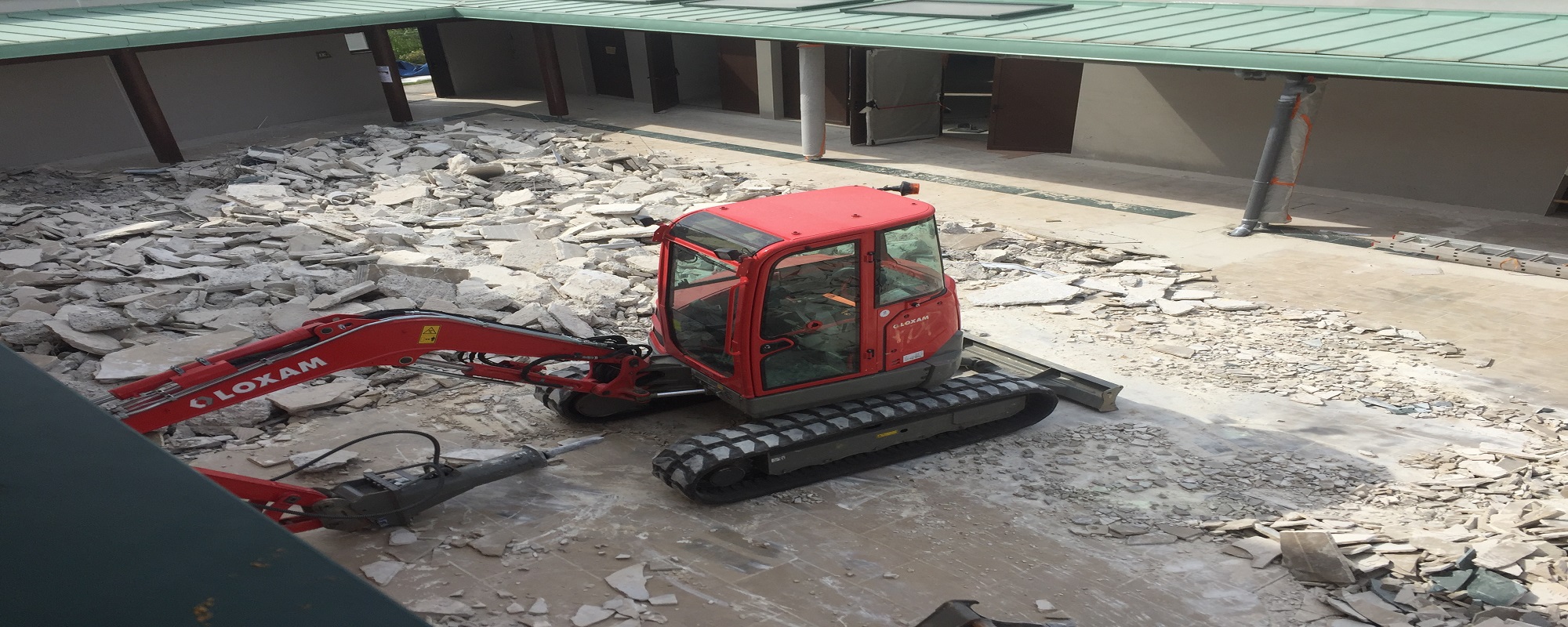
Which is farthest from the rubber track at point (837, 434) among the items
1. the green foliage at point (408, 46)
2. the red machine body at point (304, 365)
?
the green foliage at point (408, 46)

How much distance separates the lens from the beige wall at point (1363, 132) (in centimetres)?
1290

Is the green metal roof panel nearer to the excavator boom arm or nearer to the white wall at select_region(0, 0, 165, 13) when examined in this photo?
the white wall at select_region(0, 0, 165, 13)

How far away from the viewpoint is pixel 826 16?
17109mm

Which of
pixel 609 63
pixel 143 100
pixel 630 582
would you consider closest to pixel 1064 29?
pixel 630 582

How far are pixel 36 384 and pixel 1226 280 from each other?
435 inches

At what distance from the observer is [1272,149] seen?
1227cm

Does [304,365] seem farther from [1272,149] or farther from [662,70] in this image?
[662,70]

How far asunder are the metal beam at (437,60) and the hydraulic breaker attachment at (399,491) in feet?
73.9

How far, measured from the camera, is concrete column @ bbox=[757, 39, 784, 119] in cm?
2194

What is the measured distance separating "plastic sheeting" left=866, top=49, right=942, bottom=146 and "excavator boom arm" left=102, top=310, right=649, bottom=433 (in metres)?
13.1

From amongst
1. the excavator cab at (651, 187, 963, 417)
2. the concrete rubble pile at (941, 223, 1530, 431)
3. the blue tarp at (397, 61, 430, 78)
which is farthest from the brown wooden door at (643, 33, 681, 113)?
the excavator cab at (651, 187, 963, 417)

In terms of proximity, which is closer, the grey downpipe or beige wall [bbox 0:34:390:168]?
the grey downpipe

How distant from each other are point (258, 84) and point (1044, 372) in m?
20.4

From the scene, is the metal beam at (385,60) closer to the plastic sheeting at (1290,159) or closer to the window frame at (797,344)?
the window frame at (797,344)
